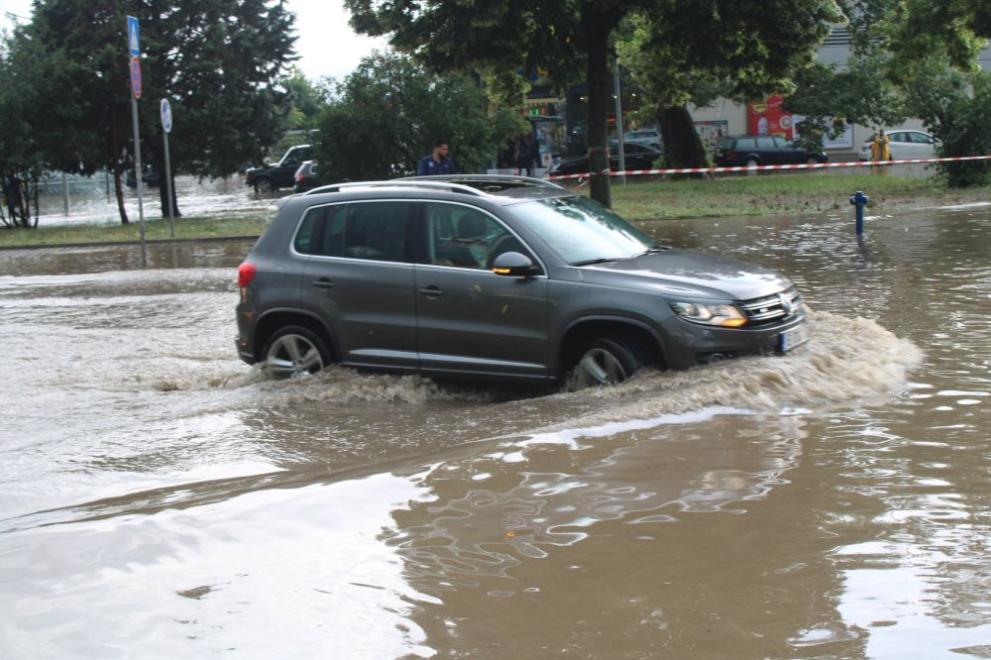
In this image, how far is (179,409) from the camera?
9.02 meters

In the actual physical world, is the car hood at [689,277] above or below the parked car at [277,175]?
below

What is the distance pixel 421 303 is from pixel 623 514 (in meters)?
3.50

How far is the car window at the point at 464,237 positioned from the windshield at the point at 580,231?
199mm

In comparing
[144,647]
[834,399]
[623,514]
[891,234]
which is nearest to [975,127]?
[891,234]

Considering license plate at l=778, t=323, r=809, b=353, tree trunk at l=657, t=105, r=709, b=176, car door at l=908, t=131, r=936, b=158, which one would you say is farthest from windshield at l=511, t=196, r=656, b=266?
car door at l=908, t=131, r=936, b=158

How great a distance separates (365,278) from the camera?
29.4 ft

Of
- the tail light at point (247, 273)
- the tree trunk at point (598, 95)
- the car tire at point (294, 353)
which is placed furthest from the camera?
the tree trunk at point (598, 95)

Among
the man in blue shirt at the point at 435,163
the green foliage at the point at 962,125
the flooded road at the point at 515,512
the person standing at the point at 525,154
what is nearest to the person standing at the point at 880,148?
the person standing at the point at 525,154

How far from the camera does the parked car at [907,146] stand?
4738 cm

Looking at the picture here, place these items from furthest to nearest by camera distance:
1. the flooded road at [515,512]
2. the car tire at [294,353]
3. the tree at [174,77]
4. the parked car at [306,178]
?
1. the parked car at [306,178]
2. the tree at [174,77]
3. the car tire at [294,353]
4. the flooded road at [515,512]

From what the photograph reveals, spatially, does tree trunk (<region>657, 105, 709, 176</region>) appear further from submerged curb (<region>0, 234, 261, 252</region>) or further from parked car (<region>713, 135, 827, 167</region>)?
submerged curb (<region>0, 234, 261, 252</region>)

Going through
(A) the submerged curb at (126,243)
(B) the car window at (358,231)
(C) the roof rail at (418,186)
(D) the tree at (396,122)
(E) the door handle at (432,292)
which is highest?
(D) the tree at (396,122)

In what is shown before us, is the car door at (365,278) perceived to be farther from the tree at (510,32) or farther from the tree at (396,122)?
the tree at (396,122)

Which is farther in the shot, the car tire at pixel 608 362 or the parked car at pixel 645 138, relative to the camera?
the parked car at pixel 645 138
